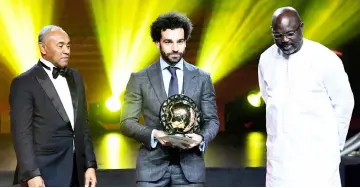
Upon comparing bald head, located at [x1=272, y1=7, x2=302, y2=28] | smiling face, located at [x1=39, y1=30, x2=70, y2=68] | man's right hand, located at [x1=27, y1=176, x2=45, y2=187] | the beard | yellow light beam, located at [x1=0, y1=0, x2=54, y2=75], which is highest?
yellow light beam, located at [x1=0, y1=0, x2=54, y2=75]

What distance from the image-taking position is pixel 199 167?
2.77m

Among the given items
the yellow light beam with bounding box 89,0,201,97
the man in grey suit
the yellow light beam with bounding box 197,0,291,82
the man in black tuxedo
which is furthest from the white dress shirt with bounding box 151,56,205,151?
the yellow light beam with bounding box 197,0,291,82

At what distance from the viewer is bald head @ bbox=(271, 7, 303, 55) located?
2.62 m

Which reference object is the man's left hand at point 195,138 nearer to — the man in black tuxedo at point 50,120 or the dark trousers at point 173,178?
the dark trousers at point 173,178

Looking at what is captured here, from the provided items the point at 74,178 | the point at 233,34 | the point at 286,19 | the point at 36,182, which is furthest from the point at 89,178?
the point at 233,34

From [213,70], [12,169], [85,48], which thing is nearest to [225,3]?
[213,70]

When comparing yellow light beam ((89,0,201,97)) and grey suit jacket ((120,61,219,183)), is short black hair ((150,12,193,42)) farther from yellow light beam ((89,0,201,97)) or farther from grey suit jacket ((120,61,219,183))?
yellow light beam ((89,0,201,97))

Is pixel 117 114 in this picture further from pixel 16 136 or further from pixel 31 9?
pixel 16 136

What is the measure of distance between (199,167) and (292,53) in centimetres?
60

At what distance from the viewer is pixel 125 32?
689 cm

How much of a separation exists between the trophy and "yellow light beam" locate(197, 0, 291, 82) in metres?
4.11

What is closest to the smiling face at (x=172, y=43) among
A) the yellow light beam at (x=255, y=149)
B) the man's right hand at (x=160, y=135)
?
the man's right hand at (x=160, y=135)

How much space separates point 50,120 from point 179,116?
56 centimetres

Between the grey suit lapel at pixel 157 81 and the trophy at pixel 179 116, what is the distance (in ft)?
0.20
